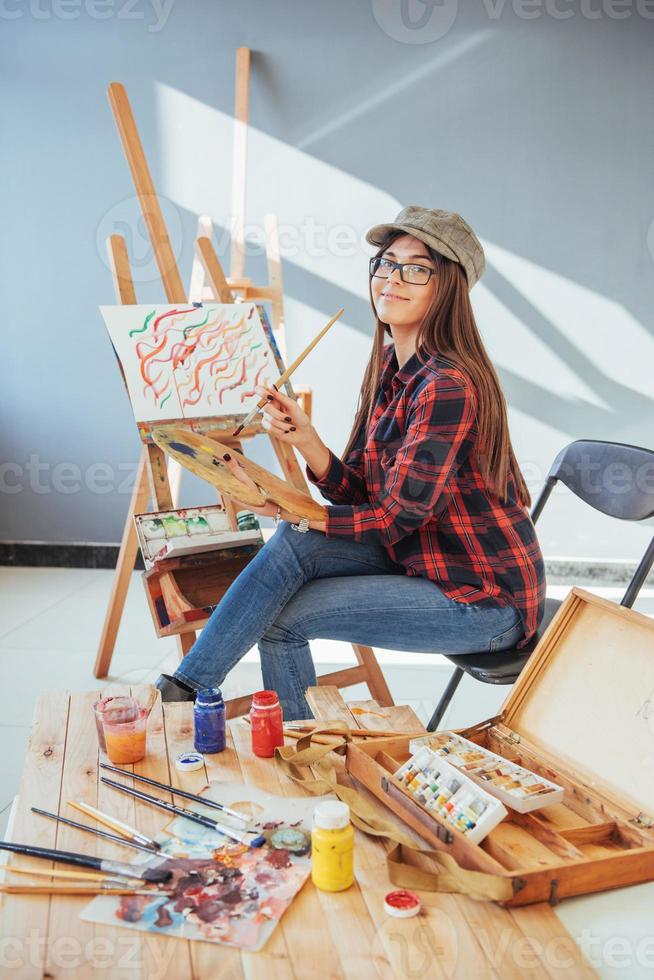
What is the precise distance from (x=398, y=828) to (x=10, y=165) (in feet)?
11.4

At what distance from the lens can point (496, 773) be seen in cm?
129

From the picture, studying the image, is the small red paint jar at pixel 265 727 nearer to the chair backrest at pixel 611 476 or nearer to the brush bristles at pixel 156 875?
the brush bristles at pixel 156 875

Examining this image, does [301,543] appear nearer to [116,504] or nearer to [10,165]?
[116,504]

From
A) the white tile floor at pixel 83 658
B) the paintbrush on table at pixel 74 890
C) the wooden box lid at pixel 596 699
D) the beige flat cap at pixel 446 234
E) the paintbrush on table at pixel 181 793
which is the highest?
the beige flat cap at pixel 446 234

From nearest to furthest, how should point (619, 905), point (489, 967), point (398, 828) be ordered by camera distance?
1. point (489, 967)
2. point (619, 905)
3. point (398, 828)

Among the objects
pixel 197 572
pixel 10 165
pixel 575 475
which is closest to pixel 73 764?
pixel 197 572

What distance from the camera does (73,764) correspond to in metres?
1.37

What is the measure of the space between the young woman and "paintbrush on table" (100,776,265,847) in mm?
487

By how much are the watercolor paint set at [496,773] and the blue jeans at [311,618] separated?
14.8 inches

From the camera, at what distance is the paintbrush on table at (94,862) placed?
1.04 metres

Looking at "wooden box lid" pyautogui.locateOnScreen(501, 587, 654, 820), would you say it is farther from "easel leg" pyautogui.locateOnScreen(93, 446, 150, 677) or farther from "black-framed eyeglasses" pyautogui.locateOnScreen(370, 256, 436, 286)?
"easel leg" pyautogui.locateOnScreen(93, 446, 150, 677)

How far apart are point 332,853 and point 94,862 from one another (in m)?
0.29

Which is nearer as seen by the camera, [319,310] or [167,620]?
[167,620]

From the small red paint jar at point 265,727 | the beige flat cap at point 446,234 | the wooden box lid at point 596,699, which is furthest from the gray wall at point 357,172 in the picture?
the small red paint jar at point 265,727
